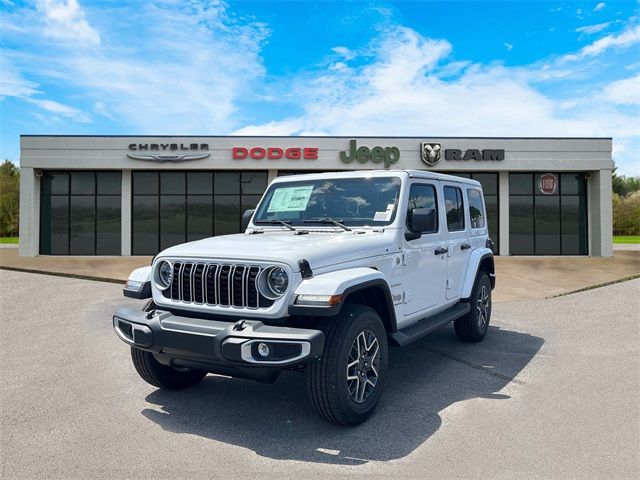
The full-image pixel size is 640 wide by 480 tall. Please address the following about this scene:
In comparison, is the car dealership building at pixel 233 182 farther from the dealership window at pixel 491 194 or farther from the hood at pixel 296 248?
the hood at pixel 296 248

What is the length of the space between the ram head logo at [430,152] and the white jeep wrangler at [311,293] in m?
18.0

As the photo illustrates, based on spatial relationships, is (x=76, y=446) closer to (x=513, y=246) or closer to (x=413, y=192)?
(x=413, y=192)

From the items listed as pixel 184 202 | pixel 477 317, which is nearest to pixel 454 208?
pixel 477 317

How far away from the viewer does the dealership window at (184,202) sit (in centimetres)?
2438

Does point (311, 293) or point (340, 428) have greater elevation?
point (311, 293)

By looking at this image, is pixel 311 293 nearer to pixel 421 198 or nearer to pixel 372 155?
pixel 421 198

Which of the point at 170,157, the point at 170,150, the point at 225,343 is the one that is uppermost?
the point at 170,150

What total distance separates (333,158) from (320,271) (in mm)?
19753

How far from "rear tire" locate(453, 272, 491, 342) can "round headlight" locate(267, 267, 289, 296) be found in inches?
140

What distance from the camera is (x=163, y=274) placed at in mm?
4258

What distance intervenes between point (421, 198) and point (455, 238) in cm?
101

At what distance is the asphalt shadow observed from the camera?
11.7ft

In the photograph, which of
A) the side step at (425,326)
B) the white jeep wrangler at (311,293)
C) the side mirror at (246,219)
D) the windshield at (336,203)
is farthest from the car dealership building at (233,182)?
the white jeep wrangler at (311,293)

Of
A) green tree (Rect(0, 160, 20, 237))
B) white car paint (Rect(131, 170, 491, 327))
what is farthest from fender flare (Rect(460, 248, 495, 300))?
green tree (Rect(0, 160, 20, 237))
